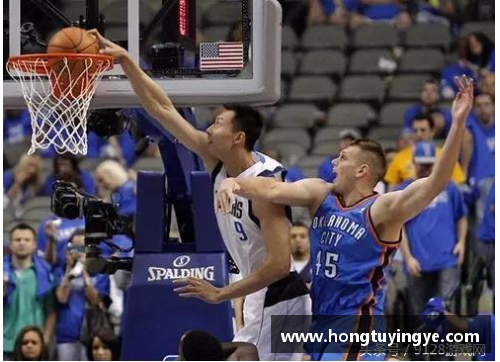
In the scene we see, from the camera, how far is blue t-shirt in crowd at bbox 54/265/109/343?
334 inches

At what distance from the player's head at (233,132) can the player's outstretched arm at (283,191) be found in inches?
13.7

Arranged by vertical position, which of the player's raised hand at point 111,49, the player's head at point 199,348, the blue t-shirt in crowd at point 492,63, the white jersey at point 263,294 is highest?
the blue t-shirt in crowd at point 492,63

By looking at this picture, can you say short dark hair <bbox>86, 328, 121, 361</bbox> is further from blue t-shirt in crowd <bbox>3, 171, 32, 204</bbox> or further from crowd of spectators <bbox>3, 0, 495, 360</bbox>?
blue t-shirt in crowd <bbox>3, 171, 32, 204</bbox>

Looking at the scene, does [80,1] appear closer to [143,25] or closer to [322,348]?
[143,25]

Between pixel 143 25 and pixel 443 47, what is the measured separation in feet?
13.1

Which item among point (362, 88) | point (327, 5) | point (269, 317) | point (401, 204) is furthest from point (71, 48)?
point (327, 5)

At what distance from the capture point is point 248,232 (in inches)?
254

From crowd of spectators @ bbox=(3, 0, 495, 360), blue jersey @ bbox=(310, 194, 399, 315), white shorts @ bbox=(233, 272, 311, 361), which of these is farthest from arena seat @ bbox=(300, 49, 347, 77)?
blue jersey @ bbox=(310, 194, 399, 315)

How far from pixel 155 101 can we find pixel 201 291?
0.88 meters

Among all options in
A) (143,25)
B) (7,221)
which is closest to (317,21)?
(7,221)

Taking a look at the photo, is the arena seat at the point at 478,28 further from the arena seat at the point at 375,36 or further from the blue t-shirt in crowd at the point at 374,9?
the blue t-shirt in crowd at the point at 374,9

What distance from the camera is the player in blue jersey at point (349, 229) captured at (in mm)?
6059

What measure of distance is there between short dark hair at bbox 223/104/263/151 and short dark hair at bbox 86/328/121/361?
217cm

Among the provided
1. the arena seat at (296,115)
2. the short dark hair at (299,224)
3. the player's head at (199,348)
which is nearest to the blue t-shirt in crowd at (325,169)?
the short dark hair at (299,224)
